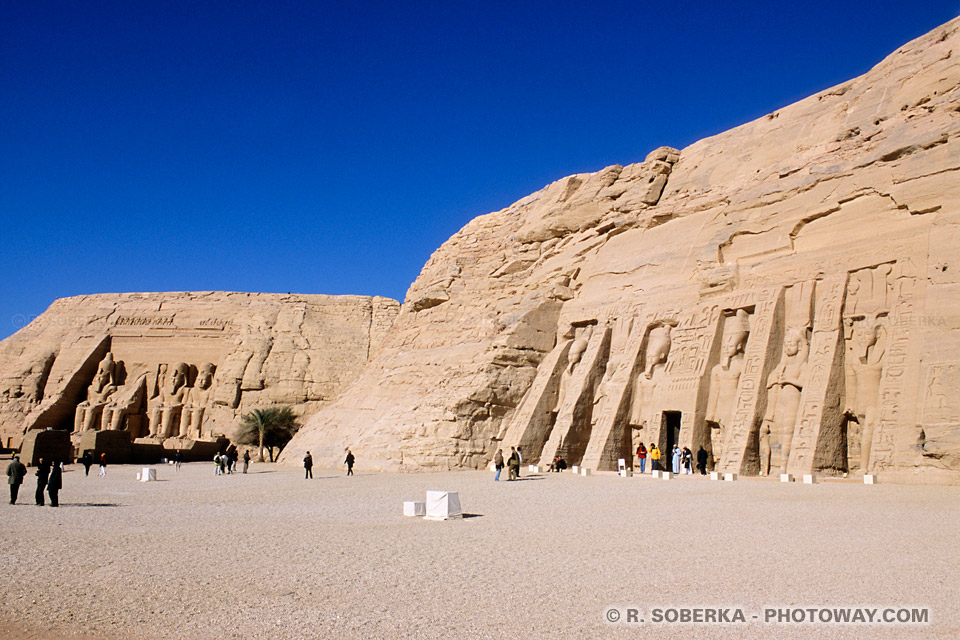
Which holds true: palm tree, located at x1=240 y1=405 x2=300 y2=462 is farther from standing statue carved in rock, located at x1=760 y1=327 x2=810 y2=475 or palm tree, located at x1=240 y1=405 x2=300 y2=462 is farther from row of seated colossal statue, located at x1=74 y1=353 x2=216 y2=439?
standing statue carved in rock, located at x1=760 y1=327 x2=810 y2=475

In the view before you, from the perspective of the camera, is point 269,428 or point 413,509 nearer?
point 413,509

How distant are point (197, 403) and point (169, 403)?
154cm

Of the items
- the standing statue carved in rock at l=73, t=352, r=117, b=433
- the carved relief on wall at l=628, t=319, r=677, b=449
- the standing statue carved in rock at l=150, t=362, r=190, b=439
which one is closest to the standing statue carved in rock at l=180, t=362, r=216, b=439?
the standing statue carved in rock at l=150, t=362, r=190, b=439

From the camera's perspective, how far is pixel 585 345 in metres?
21.7

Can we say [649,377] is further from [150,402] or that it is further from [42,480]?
[150,402]

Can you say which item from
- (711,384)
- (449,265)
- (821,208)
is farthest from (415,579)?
(449,265)

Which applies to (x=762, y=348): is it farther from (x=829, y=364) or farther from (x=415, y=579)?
(x=415, y=579)

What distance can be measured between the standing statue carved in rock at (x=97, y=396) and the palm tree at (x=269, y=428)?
9.39m

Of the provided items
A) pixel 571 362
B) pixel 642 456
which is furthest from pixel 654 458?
pixel 571 362

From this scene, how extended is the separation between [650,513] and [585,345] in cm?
1209

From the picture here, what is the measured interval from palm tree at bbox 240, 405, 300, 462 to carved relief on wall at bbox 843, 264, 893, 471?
24.3 m

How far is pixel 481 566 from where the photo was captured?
6582mm

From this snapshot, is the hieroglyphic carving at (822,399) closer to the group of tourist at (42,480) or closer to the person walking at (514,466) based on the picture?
the person walking at (514,466)

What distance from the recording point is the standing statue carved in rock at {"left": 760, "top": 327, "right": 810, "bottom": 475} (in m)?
15.4
